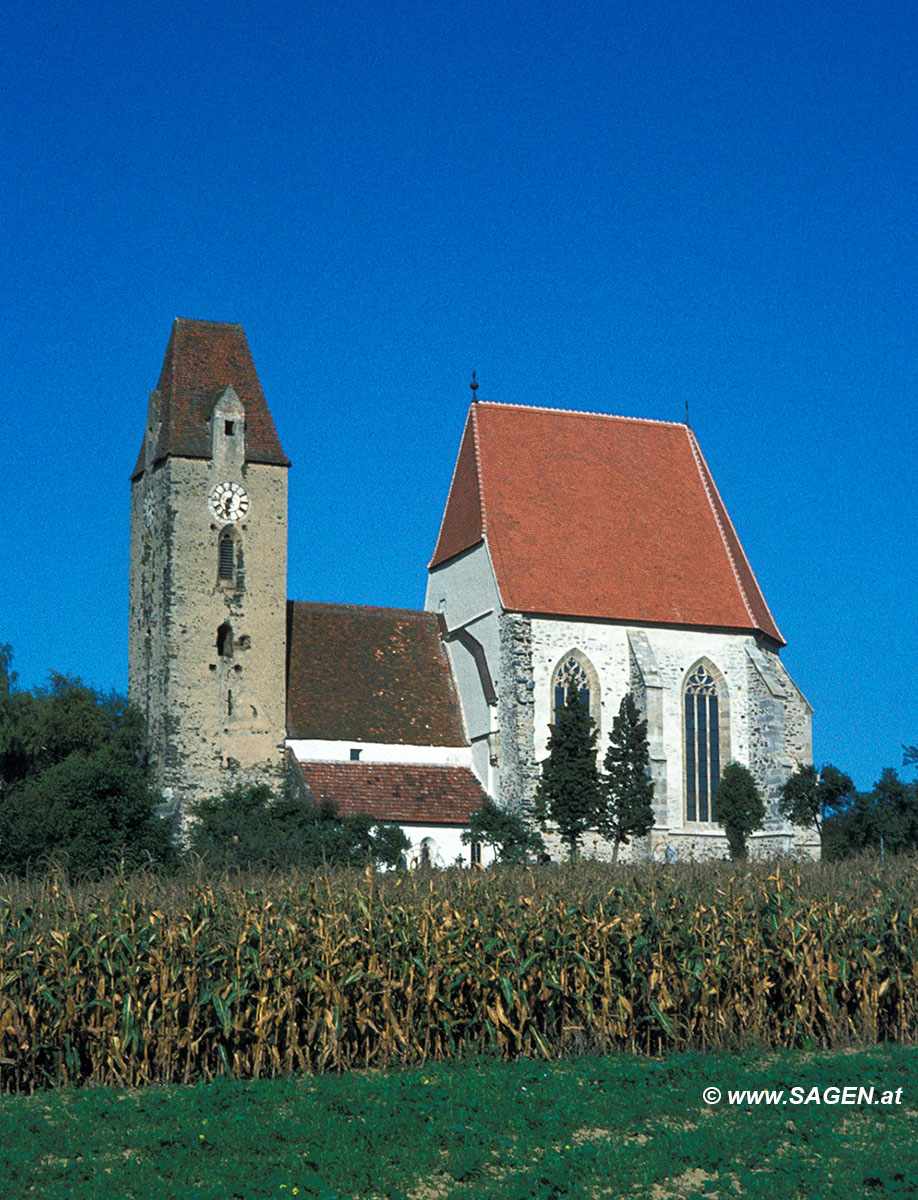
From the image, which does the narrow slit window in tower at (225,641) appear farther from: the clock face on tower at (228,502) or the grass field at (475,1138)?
the grass field at (475,1138)

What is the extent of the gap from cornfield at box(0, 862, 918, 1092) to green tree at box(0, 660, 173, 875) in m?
13.8

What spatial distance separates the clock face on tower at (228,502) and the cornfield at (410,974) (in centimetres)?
2276

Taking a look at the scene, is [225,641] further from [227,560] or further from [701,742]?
[701,742]

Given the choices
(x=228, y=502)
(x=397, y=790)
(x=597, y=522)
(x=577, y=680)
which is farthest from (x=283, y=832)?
(x=597, y=522)

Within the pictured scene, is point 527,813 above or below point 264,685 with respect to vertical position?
below

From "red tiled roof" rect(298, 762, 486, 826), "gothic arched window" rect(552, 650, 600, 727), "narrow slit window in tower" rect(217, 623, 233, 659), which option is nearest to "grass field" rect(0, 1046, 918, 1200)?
"red tiled roof" rect(298, 762, 486, 826)

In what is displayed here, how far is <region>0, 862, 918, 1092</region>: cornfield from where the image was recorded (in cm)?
1447

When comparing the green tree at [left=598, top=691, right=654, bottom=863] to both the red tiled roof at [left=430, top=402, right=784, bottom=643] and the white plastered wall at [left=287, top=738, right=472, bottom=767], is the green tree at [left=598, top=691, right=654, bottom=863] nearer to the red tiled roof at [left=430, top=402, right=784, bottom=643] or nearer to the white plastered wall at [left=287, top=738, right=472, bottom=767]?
the red tiled roof at [left=430, top=402, right=784, bottom=643]

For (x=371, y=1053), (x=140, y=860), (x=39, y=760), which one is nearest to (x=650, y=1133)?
(x=371, y=1053)

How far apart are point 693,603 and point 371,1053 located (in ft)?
95.9

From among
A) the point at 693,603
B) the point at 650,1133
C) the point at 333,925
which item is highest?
the point at 693,603

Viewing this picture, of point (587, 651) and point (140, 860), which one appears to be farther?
point (587, 651)

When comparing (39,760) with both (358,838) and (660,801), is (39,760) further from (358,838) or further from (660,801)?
(660,801)

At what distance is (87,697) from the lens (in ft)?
140
